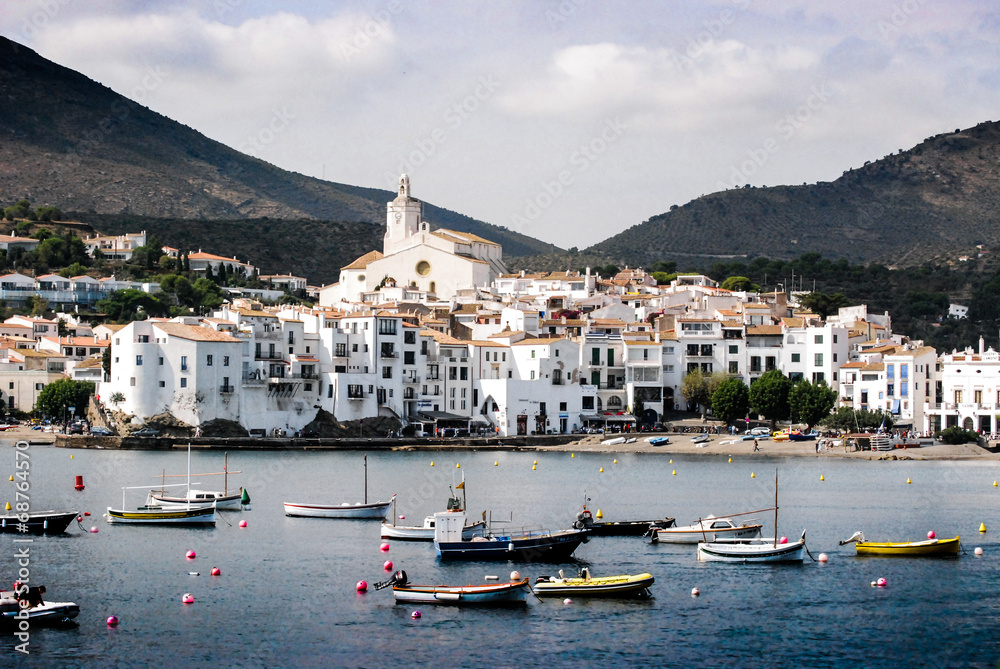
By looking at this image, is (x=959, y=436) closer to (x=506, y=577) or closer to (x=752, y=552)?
(x=752, y=552)

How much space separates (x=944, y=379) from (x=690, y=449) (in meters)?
15.6

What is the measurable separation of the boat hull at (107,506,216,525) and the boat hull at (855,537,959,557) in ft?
66.6

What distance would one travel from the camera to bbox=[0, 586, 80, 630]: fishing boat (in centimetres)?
2780

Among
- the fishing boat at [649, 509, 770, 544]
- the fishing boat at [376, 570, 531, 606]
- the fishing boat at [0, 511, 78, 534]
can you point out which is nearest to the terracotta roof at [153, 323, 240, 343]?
the fishing boat at [0, 511, 78, 534]

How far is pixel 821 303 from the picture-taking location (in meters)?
110

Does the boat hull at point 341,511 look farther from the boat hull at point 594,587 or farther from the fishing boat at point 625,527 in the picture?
the boat hull at point 594,587

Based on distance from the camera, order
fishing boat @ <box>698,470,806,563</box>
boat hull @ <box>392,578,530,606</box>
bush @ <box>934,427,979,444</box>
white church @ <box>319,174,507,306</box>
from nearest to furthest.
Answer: boat hull @ <box>392,578,530,606</box> < fishing boat @ <box>698,470,806,563</box> < bush @ <box>934,427,979,444</box> < white church @ <box>319,174,507,306</box>

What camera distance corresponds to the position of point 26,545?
38.3 m

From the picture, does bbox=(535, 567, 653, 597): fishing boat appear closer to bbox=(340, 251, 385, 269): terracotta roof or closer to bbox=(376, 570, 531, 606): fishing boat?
bbox=(376, 570, 531, 606): fishing boat

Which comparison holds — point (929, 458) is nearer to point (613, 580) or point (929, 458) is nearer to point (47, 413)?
point (613, 580)

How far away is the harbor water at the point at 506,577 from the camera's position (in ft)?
88.8

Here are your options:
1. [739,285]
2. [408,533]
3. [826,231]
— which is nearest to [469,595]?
[408,533]

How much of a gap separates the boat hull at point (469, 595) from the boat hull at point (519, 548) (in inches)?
183

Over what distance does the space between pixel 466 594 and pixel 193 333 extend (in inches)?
1810
